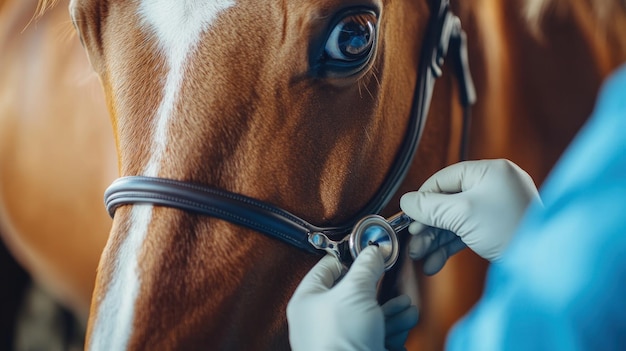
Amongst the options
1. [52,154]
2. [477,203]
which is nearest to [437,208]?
[477,203]

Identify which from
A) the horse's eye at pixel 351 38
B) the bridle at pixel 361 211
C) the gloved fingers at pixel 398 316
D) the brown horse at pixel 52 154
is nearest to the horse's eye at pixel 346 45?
the horse's eye at pixel 351 38

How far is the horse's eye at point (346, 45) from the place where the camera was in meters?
0.54

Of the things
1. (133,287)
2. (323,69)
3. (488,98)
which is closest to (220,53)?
(323,69)

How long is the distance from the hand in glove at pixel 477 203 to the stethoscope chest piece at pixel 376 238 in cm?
4

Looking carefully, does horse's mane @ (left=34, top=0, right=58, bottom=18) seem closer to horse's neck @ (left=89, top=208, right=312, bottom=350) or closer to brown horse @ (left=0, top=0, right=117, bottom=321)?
brown horse @ (left=0, top=0, right=117, bottom=321)

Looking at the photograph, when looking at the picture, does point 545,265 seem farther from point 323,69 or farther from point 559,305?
point 323,69

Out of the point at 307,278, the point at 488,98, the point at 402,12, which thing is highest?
the point at 402,12

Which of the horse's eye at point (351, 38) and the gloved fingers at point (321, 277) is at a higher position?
the horse's eye at point (351, 38)

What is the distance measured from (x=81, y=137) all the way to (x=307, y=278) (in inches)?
19.4

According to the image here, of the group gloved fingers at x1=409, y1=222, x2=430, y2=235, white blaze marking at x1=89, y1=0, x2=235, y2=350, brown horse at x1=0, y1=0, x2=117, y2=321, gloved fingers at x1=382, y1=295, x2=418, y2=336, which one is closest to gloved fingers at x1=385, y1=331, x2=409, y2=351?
gloved fingers at x1=382, y1=295, x2=418, y2=336

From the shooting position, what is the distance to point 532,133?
32.8 inches

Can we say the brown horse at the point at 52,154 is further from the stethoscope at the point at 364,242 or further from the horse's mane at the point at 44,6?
the stethoscope at the point at 364,242

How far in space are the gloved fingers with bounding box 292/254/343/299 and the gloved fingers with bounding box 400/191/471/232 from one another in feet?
0.32

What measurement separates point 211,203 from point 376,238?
17 centimetres
